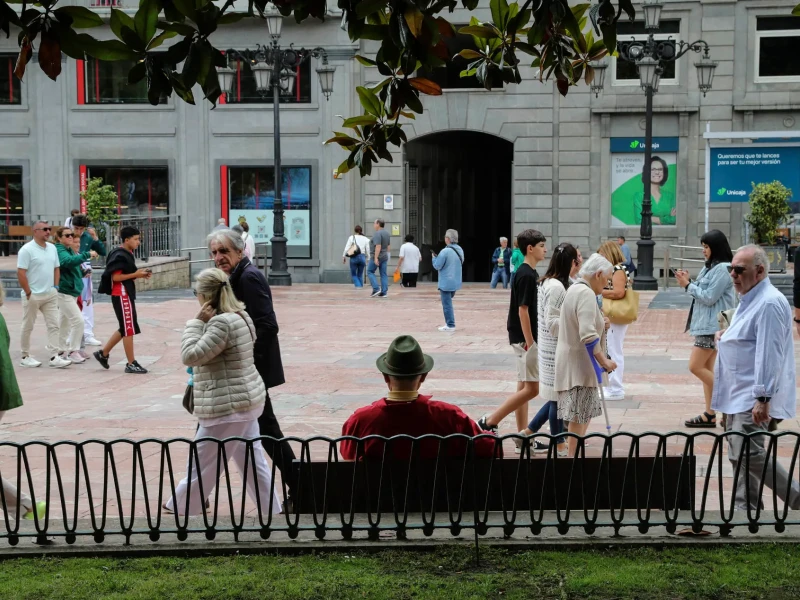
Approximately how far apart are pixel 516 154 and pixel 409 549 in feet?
84.7

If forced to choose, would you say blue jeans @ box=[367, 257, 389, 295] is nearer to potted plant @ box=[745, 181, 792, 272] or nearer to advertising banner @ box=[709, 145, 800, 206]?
advertising banner @ box=[709, 145, 800, 206]

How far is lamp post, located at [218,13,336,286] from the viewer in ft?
87.1

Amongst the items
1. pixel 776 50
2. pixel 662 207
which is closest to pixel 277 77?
pixel 662 207

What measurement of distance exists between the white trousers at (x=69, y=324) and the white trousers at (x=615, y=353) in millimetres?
6724

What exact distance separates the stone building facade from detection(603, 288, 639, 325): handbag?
19079 millimetres

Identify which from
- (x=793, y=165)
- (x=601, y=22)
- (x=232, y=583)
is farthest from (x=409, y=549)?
(x=793, y=165)

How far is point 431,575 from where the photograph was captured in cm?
559

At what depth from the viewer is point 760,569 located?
5.61 meters

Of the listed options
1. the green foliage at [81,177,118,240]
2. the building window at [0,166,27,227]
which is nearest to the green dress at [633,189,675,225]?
the green foliage at [81,177,118,240]

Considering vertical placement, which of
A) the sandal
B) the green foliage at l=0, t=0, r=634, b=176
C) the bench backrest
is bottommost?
the sandal

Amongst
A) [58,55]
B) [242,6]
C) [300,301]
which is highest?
[242,6]

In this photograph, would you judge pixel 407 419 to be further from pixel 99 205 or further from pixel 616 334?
pixel 99 205

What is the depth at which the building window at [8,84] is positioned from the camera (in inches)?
1273

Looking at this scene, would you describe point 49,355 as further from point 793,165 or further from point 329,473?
point 793,165
